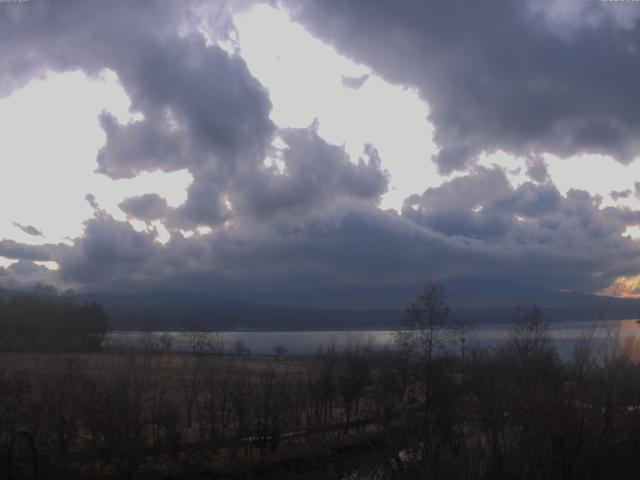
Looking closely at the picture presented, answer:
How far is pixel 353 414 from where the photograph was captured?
45.1 m

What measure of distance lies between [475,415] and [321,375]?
33878 mm

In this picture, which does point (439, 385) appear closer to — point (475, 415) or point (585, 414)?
point (475, 415)

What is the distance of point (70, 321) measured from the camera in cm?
10700

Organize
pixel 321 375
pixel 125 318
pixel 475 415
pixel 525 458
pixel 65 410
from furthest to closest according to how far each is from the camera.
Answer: pixel 125 318
pixel 321 375
pixel 65 410
pixel 475 415
pixel 525 458

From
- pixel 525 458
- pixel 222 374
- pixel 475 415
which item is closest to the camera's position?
pixel 525 458

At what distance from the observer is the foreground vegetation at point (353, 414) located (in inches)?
407

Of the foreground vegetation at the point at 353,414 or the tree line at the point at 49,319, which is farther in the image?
the tree line at the point at 49,319

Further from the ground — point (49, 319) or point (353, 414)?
point (49, 319)

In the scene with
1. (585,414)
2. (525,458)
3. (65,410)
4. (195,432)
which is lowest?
(195,432)

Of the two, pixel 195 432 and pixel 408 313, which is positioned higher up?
pixel 408 313

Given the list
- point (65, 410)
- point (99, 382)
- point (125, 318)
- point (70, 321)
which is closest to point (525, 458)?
point (65, 410)

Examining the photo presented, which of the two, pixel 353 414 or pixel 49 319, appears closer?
pixel 353 414

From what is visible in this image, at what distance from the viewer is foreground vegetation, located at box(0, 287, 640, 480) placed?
1034 cm

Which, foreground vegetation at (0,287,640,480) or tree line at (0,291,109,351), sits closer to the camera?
foreground vegetation at (0,287,640,480)
